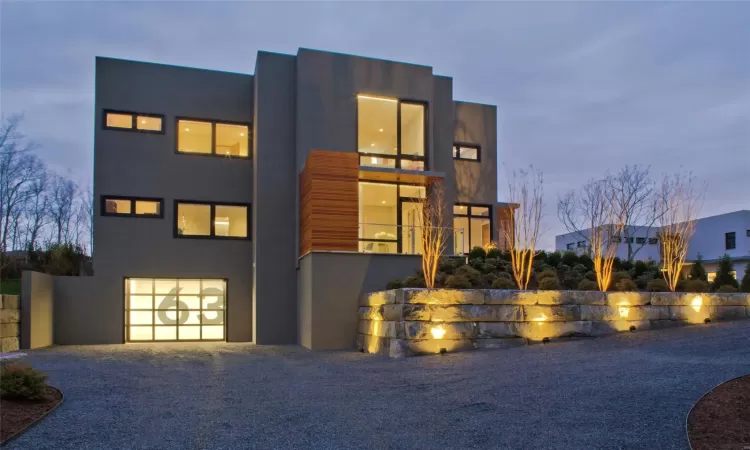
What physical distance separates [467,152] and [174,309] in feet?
33.6

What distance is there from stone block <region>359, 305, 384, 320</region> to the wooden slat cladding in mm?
1461

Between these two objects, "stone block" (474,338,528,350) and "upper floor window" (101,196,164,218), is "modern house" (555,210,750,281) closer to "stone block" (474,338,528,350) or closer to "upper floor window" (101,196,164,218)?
"upper floor window" (101,196,164,218)

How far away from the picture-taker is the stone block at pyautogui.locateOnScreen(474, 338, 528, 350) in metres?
10.4

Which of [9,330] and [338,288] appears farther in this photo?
[338,288]

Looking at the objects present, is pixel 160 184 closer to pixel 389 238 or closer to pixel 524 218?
pixel 389 238

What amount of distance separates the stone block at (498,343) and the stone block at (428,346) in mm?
142

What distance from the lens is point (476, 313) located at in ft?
34.4

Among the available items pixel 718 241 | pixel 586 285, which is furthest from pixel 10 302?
pixel 718 241

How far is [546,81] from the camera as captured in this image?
2151 inches

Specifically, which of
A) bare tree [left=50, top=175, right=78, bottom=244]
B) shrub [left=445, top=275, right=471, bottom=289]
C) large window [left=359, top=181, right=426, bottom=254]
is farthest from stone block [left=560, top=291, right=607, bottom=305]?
bare tree [left=50, top=175, right=78, bottom=244]

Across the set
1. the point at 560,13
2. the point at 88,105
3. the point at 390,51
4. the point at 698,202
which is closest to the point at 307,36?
the point at 390,51

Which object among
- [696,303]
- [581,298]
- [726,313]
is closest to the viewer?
[581,298]

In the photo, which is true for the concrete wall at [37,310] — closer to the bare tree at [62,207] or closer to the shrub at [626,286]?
the shrub at [626,286]

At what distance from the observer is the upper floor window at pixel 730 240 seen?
37812 millimetres
